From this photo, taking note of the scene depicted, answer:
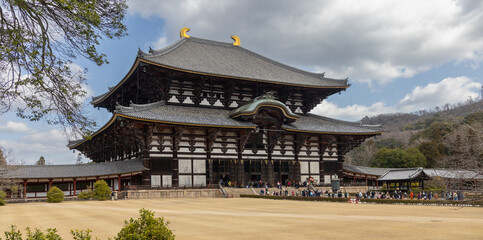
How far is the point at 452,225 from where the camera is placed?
15.2 m

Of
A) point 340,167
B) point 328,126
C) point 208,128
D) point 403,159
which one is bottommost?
point 340,167

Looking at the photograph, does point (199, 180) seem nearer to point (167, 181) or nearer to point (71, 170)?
point (167, 181)

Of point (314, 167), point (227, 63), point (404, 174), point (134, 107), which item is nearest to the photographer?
point (134, 107)

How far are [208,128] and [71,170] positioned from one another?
1452cm

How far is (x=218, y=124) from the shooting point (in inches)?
1636

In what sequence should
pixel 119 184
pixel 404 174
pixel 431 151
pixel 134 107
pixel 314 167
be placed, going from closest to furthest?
pixel 134 107
pixel 119 184
pixel 404 174
pixel 314 167
pixel 431 151

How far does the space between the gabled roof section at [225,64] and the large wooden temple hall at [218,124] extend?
0.17 metres

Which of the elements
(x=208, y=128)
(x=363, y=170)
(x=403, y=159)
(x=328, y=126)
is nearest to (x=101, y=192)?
(x=208, y=128)

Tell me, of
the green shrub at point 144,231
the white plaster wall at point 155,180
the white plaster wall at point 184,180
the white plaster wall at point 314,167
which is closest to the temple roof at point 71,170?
the white plaster wall at point 155,180

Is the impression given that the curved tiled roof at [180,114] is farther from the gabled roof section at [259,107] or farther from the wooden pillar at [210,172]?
the wooden pillar at [210,172]

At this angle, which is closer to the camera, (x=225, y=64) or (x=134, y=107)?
(x=134, y=107)

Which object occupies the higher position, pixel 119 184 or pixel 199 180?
pixel 199 180

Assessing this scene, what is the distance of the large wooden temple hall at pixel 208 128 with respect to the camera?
40406mm

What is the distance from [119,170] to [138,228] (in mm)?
31622
